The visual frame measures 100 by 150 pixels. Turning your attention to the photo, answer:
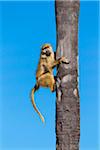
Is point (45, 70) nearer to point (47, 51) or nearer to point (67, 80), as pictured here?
point (47, 51)

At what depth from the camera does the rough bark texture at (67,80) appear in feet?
21.6

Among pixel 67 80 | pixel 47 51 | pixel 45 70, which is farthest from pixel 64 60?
pixel 45 70

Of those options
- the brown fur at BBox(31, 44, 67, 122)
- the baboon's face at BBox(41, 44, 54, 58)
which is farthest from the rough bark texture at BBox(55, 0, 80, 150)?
the baboon's face at BBox(41, 44, 54, 58)

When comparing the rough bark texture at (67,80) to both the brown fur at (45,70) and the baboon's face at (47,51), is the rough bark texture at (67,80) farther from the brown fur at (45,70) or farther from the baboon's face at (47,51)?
the baboon's face at (47,51)

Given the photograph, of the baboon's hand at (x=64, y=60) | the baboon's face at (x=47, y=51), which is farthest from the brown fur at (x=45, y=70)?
the baboon's hand at (x=64, y=60)

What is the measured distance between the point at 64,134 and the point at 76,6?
2004 mm

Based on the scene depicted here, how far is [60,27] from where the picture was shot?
6.79 meters

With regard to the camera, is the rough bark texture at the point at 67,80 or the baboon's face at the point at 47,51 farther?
the baboon's face at the point at 47,51

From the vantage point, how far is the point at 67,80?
6723 mm

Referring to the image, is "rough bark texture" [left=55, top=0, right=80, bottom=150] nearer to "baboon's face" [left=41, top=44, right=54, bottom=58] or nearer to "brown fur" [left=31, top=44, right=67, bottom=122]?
"brown fur" [left=31, top=44, right=67, bottom=122]

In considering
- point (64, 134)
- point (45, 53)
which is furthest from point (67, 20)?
point (64, 134)

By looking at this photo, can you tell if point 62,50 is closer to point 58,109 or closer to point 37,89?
point 58,109

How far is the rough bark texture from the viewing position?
6586 mm

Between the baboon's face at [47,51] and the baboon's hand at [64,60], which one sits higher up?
the baboon's face at [47,51]
